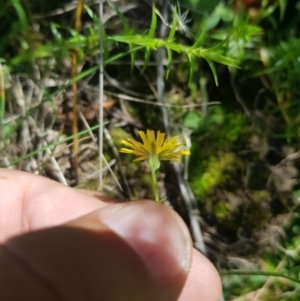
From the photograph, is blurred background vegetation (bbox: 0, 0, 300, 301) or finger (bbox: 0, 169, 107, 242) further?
blurred background vegetation (bbox: 0, 0, 300, 301)

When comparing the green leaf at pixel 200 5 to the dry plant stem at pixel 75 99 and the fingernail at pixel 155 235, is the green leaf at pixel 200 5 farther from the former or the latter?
the fingernail at pixel 155 235

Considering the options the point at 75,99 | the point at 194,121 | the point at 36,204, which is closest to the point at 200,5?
the point at 194,121

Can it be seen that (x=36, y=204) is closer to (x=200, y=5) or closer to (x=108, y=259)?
(x=108, y=259)

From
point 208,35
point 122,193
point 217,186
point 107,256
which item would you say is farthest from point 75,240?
point 208,35

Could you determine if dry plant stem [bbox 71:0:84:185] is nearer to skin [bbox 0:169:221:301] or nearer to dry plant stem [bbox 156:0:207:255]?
dry plant stem [bbox 156:0:207:255]

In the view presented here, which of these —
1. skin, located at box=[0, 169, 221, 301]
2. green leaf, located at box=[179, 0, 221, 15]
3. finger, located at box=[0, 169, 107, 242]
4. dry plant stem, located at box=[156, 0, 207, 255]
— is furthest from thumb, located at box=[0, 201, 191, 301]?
green leaf, located at box=[179, 0, 221, 15]

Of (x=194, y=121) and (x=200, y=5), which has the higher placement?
(x=200, y=5)
